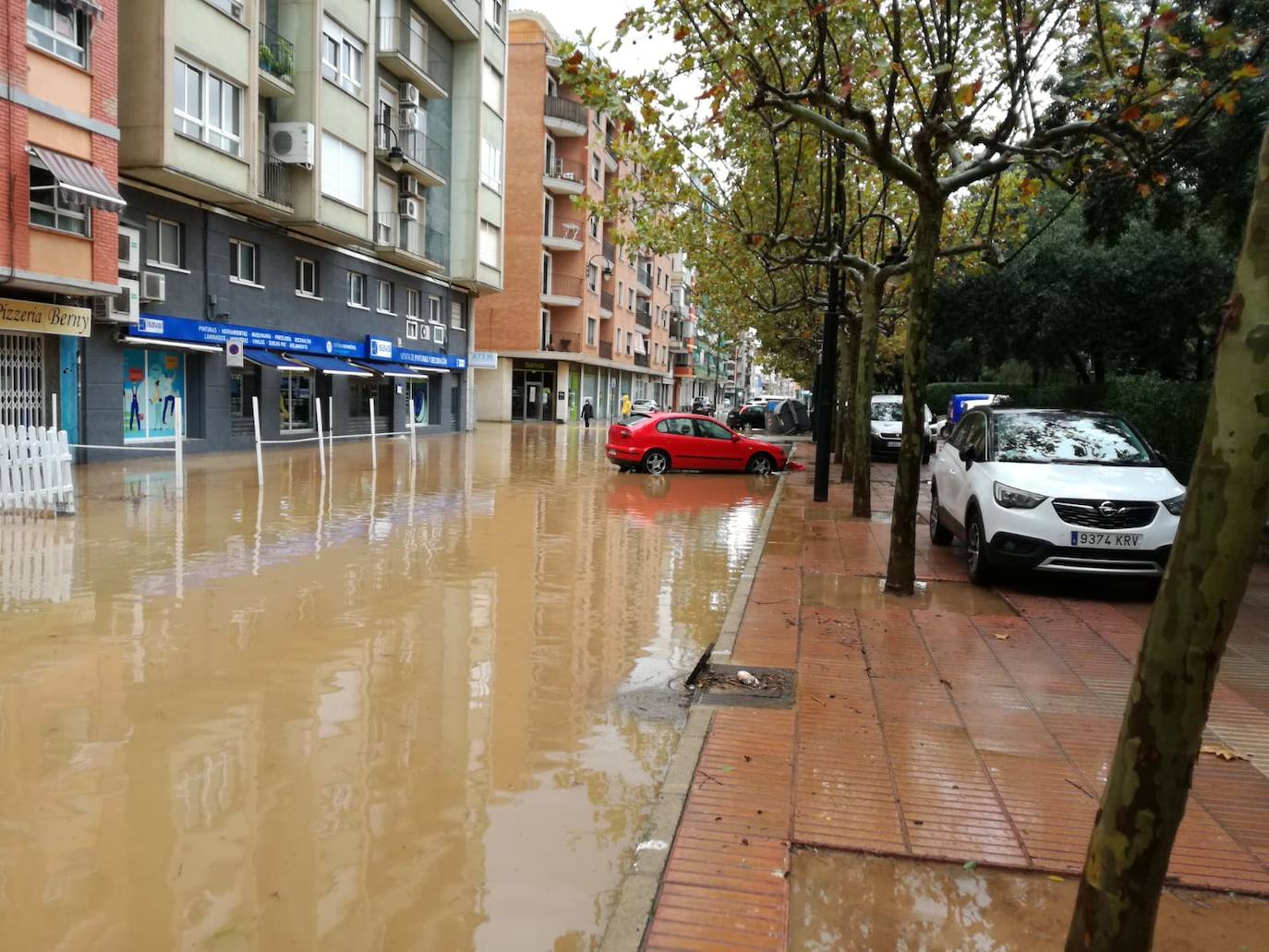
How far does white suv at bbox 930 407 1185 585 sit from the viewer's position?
8.55 m

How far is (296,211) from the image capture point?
1003 inches

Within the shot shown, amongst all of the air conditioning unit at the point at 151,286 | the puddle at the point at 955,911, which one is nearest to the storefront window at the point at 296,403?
the air conditioning unit at the point at 151,286

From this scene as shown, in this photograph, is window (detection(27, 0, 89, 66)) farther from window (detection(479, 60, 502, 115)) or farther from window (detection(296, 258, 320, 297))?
window (detection(479, 60, 502, 115))

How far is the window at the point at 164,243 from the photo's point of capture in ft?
71.2

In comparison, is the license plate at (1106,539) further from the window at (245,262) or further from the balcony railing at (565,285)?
the balcony railing at (565,285)

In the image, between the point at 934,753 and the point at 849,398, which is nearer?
the point at 934,753

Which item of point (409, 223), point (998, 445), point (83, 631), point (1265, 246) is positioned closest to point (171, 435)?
point (409, 223)

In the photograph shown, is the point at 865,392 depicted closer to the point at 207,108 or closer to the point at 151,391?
the point at 207,108

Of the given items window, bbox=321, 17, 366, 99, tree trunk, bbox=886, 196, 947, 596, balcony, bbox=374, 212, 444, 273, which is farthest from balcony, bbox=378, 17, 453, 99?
tree trunk, bbox=886, 196, 947, 596

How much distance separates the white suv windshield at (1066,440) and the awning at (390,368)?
23.8 m

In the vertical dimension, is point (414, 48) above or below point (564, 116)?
below

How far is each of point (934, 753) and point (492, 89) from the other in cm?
3671

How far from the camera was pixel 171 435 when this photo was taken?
22.7 metres

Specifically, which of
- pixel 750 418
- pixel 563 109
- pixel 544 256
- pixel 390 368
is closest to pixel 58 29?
pixel 390 368
